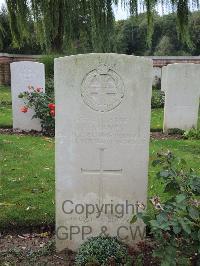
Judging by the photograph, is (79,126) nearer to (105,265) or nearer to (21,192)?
(105,265)

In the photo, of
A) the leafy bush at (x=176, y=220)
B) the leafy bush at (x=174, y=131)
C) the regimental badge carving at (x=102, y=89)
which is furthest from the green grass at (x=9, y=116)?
the leafy bush at (x=176, y=220)

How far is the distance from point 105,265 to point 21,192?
A: 191 cm

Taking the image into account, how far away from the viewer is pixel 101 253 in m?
3.19

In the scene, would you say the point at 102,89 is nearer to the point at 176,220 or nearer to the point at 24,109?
the point at 176,220

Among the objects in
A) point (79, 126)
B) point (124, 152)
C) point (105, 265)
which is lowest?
point (105, 265)

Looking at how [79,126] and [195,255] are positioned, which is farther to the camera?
[79,126]

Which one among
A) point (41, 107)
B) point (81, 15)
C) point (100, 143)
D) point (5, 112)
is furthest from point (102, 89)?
point (5, 112)

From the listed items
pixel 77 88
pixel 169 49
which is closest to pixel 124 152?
pixel 77 88

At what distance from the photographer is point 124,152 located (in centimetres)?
338

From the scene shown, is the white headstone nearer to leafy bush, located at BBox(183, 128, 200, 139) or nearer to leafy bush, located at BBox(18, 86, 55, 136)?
leafy bush, located at BBox(18, 86, 55, 136)

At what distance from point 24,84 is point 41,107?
60 centimetres

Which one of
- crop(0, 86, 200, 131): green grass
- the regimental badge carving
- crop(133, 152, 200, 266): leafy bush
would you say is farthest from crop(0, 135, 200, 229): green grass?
crop(133, 152, 200, 266): leafy bush

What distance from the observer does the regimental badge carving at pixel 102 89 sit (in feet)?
10.9

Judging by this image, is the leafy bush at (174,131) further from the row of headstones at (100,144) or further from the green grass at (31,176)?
the row of headstones at (100,144)
